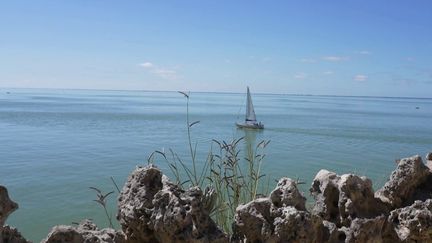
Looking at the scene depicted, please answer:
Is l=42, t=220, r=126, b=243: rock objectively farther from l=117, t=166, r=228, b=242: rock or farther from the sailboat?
the sailboat

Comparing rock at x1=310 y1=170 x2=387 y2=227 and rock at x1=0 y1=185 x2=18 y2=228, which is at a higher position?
rock at x1=0 y1=185 x2=18 y2=228

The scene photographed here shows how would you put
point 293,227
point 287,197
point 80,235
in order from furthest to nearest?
1. point 287,197
2. point 293,227
3. point 80,235

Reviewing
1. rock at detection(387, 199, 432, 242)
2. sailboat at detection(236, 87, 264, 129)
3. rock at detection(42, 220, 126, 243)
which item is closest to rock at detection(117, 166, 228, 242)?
rock at detection(42, 220, 126, 243)

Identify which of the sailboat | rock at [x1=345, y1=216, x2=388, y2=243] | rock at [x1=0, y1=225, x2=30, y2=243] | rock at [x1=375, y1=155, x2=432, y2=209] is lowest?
the sailboat

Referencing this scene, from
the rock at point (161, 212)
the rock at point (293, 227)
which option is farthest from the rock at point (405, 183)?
the rock at point (161, 212)

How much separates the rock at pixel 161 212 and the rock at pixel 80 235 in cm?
13

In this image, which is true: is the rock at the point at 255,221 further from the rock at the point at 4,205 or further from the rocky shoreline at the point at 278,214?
the rock at the point at 4,205

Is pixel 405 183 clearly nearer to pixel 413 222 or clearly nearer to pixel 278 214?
pixel 413 222

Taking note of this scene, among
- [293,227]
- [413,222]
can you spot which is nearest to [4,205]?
[293,227]

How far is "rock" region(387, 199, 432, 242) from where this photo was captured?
Result: 3211 millimetres

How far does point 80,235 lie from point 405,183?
7.70 feet

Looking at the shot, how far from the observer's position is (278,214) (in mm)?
2857

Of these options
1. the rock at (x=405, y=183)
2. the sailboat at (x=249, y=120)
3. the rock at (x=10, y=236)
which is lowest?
the sailboat at (x=249, y=120)

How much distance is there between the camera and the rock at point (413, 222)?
3.21 meters
